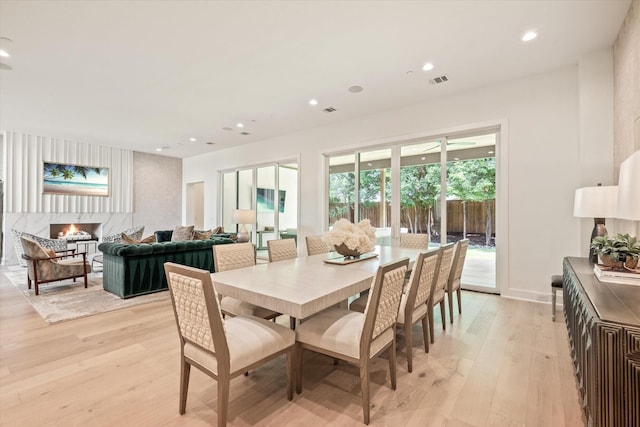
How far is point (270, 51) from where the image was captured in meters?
3.38

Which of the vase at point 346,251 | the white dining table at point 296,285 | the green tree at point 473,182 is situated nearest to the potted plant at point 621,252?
the white dining table at point 296,285

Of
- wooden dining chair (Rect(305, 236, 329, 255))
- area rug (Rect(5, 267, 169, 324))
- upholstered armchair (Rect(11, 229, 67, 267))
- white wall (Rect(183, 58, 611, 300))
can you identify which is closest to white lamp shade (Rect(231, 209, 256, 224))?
area rug (Rect(5, 267, 169, 324))

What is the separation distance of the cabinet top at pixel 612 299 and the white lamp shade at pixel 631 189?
418 millimetres

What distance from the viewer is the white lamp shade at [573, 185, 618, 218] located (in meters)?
2.49

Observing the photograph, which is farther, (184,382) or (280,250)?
(280,250)

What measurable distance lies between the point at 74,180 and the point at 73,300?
528 cm

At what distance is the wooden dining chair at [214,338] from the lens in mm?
1463

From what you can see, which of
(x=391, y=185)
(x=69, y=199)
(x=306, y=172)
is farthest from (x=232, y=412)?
(x=69, y=199)

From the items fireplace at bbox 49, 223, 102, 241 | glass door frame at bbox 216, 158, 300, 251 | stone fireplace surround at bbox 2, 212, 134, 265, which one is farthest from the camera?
fireplace at bbox 49, 223, 102, 241

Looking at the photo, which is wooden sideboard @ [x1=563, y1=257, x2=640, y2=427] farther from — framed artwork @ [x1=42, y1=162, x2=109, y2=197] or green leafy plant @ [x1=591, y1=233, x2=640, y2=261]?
framed artwork @ [x1=42, y1=162, x2=109, y2=197]

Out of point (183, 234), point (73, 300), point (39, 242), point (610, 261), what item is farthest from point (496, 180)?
point (39, 242)

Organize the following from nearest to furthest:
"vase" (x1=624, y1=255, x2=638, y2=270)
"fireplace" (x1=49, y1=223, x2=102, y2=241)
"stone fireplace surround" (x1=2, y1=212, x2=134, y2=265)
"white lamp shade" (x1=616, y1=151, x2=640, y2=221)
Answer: "white lamp shade" (x1=616, y1=151, x2=640, y2=221) → "vase" (x1=624, y1=255, x2=638, y2=270) → "stone fireplace surround" (x1=2, y1=212, x2=134, y2=265) → "fireplace" (x1=49, y1=223, x2=102, y2=241)

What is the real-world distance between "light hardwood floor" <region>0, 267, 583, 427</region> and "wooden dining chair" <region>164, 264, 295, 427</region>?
0.23m

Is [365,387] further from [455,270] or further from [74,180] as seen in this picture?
[74,180]
